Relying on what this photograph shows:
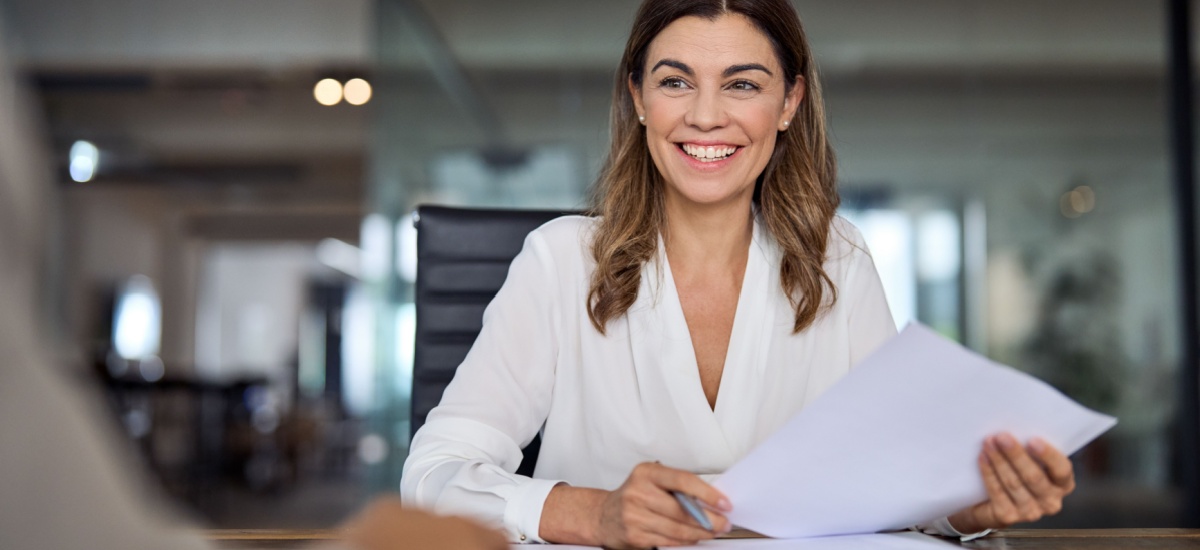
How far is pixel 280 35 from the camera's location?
587 centimetres

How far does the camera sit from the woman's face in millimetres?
1312

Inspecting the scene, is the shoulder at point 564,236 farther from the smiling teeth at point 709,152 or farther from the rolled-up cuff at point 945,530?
the rolled-up cuff at point 945,530

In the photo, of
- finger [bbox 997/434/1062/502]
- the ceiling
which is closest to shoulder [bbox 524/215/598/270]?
finger [bbox 997/434/1062/502]

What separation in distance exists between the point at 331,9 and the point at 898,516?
541 cm

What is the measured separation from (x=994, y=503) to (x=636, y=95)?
2.58 feet

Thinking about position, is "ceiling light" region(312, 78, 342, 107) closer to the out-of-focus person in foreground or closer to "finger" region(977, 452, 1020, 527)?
"finger" region(977, 452, 1020, 527)

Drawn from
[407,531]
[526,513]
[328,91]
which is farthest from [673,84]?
[328,91]

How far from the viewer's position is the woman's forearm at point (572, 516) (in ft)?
2.92

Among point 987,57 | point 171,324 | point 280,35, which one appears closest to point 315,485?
point 280,35

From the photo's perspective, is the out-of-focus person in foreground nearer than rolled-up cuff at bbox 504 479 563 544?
Yes

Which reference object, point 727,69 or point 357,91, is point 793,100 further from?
point 357,91

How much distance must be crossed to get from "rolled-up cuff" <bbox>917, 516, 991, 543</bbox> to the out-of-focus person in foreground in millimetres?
867

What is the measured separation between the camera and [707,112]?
1309 mm

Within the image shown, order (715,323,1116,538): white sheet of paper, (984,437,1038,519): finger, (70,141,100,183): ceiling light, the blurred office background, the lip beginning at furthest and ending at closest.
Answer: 1. (70,141,100,183): ceiling light
2. the blurred office background
3. the lip
4. (984,437,1038,519): finger
5. (715,323,1116,538): white sheet of paper
